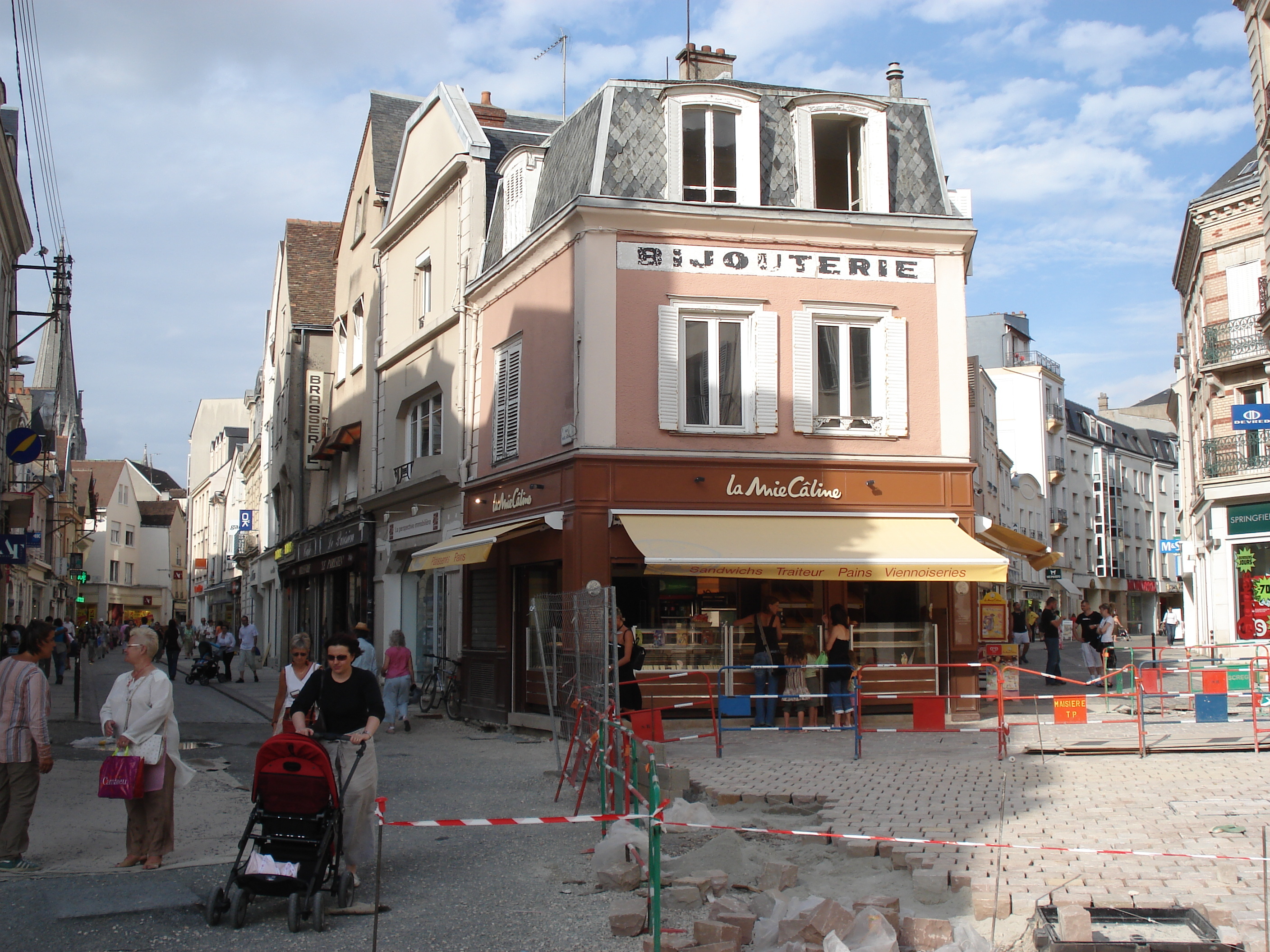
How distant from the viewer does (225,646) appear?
30281 millimetres

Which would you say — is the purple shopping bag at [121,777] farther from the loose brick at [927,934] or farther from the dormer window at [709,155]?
the dormer window at [709,155]

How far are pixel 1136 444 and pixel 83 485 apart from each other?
235 feet

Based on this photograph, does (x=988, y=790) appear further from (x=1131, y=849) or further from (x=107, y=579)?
(x=107, y=579)

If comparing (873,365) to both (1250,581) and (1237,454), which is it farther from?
(1237,454)

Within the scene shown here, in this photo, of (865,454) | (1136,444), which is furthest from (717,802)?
(1136,444)

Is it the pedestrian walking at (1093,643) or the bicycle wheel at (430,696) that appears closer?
the bicycle wheel at (430,696)

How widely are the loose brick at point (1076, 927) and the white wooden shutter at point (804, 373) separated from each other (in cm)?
1132

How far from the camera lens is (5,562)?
20219 mm

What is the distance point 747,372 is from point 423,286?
376 inches

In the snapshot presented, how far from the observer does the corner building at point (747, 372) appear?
15.9 metres

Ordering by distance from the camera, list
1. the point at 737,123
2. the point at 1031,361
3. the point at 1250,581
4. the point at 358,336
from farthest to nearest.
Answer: the point at 1031,361 < the point at 1250,581 < the point at 358,336 < the point at 737,123

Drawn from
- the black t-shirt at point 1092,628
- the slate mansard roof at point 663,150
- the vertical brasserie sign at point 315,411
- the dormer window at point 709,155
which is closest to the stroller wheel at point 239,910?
the slate mansard roof at point 663,150

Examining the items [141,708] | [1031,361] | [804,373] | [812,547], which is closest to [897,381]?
[804,373]

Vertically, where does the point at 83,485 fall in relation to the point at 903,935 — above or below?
above
